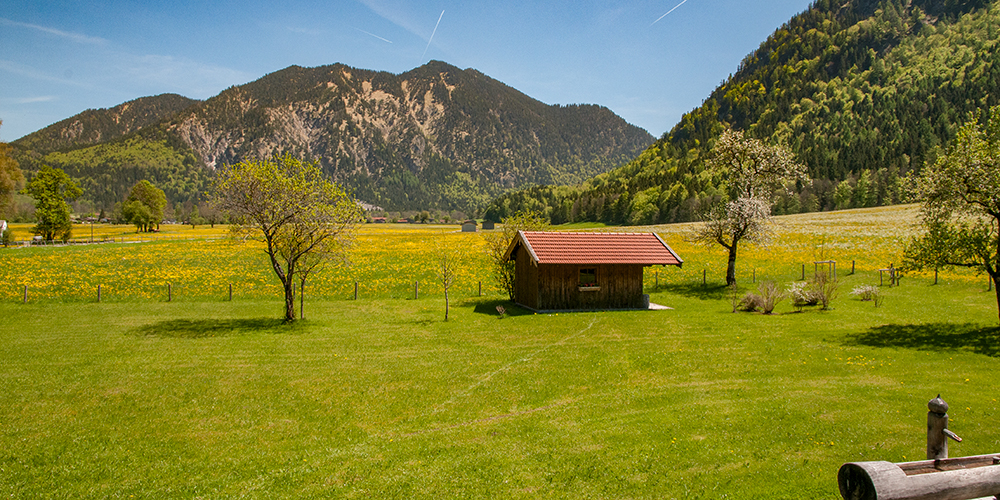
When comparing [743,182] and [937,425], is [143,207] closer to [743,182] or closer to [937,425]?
[743,182]

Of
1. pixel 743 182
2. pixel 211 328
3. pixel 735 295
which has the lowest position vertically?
pixel 211 328

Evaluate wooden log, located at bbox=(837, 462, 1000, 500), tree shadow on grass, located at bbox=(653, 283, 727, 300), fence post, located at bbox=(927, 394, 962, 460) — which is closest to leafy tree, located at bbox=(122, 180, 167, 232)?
tree shadow on grass, located at bbox=(653, 283, 727, 300)

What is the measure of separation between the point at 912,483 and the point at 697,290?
1317 inches

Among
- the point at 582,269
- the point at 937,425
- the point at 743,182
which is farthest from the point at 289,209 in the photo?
the point at 743,182

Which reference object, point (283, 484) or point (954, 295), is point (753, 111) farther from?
point (283, 484)

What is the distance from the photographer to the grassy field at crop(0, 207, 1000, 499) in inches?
335

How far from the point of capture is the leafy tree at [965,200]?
55.7 feet

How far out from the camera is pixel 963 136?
18000 millimetres

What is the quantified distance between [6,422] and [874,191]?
130846 mm

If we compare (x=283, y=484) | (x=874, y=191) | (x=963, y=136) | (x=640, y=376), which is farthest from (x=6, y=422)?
(x=874, y=191)

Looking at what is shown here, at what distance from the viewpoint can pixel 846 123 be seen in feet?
516

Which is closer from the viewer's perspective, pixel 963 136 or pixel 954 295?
pixel 963 136

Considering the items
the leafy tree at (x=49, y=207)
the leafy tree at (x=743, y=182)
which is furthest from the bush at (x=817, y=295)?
the leafy tree at (x=49, y=207)

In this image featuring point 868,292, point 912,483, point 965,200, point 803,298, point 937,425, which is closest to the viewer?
point 912,483
